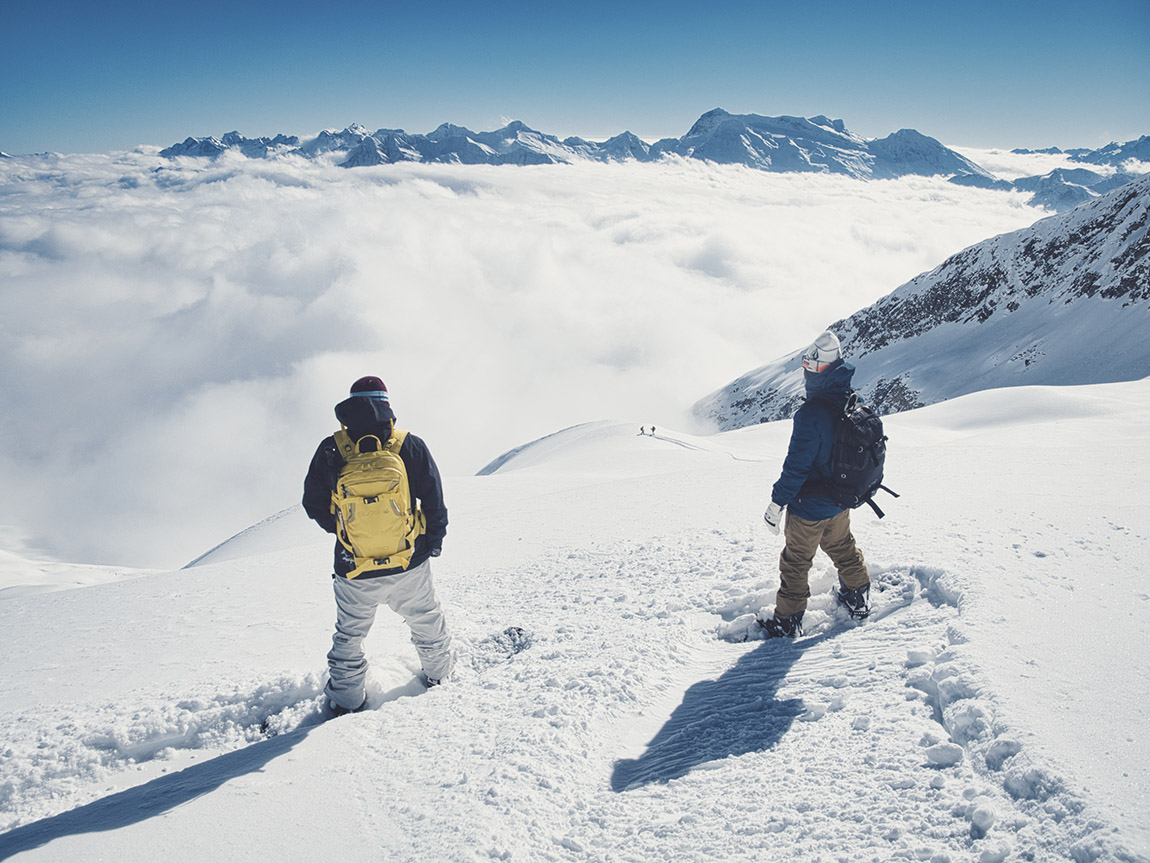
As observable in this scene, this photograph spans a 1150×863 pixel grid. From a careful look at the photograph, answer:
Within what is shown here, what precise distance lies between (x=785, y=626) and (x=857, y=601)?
63 centimetres

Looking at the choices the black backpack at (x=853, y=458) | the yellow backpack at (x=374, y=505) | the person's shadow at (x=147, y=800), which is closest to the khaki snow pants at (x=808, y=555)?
the black backpack at (x=853, y=458)

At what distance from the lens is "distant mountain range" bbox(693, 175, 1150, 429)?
50844mm

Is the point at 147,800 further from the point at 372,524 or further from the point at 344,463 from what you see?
the point at 344,463

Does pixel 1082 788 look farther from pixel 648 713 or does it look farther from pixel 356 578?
pixel 356 578

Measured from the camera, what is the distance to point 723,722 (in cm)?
391

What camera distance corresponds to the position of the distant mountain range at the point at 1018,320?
50844mm

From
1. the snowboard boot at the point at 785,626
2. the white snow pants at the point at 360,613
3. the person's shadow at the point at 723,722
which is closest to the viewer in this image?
the person's shadow at the point at 723,722

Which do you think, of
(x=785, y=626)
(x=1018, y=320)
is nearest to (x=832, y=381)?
(x=785, y=626)

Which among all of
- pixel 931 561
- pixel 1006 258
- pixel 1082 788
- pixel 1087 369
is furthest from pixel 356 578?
pixel 1006 258

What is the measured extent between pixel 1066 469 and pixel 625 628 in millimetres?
6908

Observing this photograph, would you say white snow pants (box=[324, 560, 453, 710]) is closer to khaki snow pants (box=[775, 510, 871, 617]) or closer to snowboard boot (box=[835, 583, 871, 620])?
khaki snow pants (box=[775, 510, 871, 617])

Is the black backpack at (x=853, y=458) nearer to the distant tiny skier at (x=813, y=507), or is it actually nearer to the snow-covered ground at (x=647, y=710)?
the distant tiny skier at (x=813, y=507)

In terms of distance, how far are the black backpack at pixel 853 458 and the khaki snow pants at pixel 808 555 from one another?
28cm

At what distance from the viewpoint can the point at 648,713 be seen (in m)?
4.14
